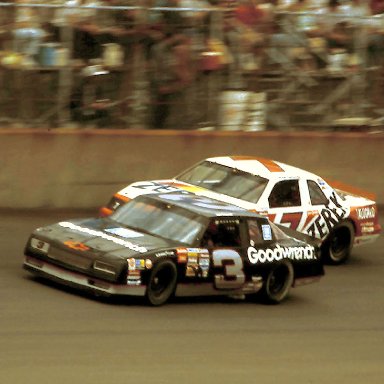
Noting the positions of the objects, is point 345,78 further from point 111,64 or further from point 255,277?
point 255,277

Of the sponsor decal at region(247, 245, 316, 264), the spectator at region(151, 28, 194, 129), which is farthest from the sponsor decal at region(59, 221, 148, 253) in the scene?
the spectator at region(151, 28, 194, 129)

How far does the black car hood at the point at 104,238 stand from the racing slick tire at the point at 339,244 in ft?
12.9

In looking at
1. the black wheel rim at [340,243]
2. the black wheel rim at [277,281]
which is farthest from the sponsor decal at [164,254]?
the black wheel rim at [340,243]

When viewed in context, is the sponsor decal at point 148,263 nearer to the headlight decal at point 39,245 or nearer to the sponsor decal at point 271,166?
the headlight decal at point 39,245

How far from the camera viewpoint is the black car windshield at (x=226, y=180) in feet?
49.0

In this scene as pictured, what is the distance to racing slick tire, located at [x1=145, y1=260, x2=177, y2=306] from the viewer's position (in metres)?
11.6

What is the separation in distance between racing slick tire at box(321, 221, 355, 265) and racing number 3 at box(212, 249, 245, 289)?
3.28 metres

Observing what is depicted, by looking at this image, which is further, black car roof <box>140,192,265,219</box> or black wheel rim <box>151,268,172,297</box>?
black car roof <box>140,192,265,219</box>

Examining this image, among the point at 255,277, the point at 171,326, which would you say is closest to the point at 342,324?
the point at 255,277

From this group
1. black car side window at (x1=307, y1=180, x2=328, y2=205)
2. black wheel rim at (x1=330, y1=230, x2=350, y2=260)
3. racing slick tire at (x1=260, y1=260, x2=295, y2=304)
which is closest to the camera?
racing slick tire at (x1=260, y1=260, x2=295, y2=304)

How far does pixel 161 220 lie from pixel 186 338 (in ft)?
6.86

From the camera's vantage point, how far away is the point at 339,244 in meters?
15.7

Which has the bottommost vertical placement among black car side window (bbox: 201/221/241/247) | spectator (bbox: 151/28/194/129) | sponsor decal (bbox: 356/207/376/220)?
sponsor decal (bbox: 356/207/376/220)

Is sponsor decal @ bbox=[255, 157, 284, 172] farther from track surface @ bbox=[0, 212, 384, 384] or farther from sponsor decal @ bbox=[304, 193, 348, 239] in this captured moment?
track surface @ bbox=[0, 212, 384, 384]
